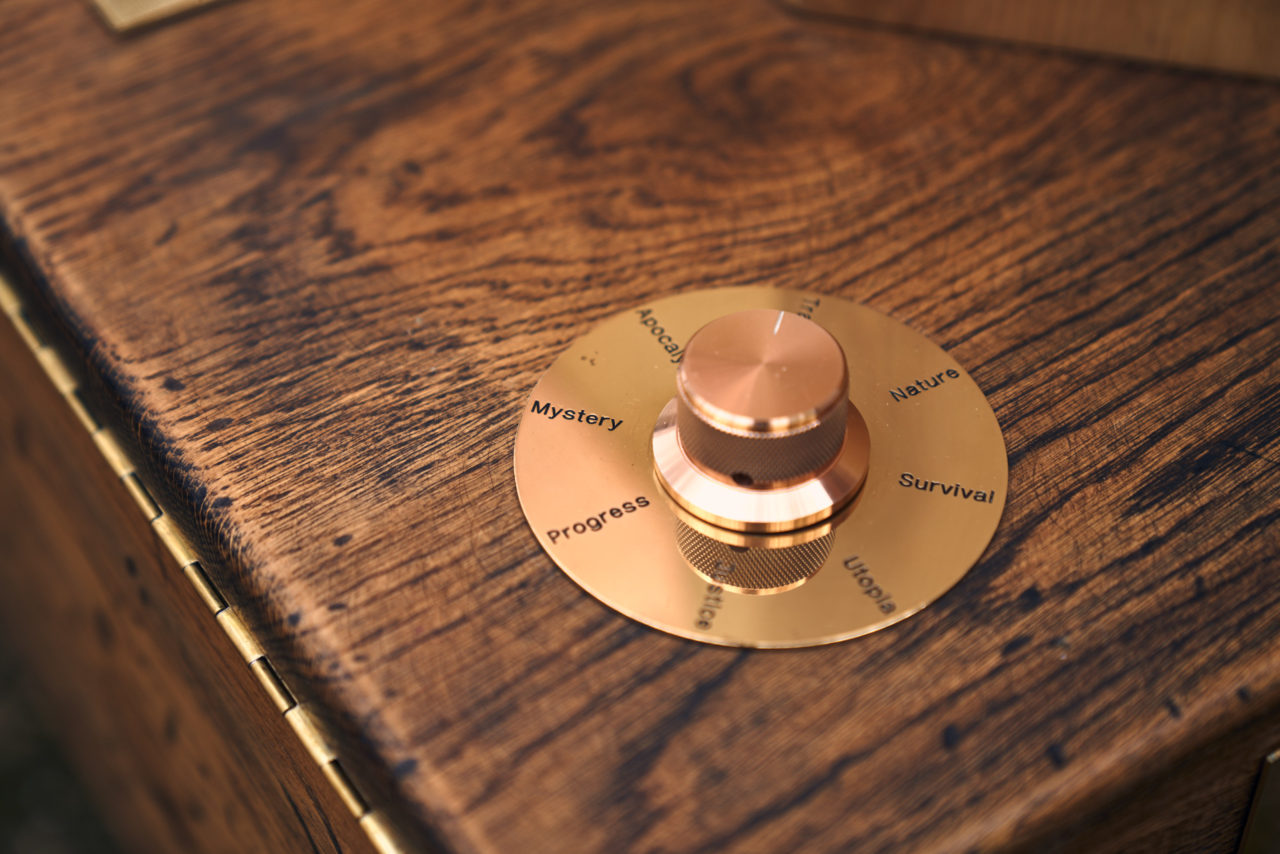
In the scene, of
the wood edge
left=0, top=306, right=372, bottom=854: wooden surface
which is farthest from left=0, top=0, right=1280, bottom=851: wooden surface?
left=0, top=306, right=372, bottom=854: wooden surface

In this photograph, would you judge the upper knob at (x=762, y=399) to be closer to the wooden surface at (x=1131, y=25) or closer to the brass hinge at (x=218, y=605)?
the brass hinge at (x=218, y=605)

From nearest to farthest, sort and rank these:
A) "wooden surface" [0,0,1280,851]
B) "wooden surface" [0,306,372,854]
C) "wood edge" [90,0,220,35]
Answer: "wooden surface" [0,0,1280,851]
"wooden surface" [0,306,372,854]
"wood edge" [90,0,220,35]

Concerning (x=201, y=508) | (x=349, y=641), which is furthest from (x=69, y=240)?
(x=349, y=641)

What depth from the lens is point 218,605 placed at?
0.55 metres

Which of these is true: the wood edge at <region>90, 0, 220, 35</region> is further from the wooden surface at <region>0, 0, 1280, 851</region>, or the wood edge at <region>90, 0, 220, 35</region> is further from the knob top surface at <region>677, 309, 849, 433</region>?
the knob top surface at <region>677, 309, 849, 433</region>

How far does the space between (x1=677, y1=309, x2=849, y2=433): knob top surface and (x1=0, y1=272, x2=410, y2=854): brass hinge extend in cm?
22

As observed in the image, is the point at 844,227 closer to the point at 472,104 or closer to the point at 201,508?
the point at 472,104

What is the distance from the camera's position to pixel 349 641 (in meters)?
0.45

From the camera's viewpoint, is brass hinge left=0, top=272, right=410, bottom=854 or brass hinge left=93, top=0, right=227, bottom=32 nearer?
brass hinge left=0, top=272, right=410, bottom=854

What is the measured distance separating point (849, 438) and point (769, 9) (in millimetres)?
449

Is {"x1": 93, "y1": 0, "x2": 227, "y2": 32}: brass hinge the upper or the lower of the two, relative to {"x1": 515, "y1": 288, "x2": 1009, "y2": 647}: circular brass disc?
upper

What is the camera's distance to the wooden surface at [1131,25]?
2.27 ft

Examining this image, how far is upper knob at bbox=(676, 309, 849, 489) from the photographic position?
0.44 meters

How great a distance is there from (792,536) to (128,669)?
681mm
